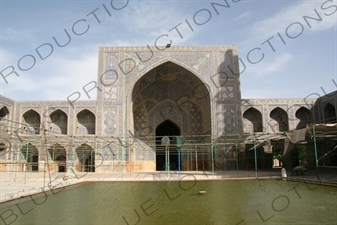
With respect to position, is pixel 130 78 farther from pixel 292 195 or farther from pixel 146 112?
pixel 292 195

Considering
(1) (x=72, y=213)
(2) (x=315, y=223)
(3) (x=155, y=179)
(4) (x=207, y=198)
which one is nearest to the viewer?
(2) (x=315, y=223)

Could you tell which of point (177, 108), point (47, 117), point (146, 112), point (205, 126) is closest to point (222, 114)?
point (205, 126)

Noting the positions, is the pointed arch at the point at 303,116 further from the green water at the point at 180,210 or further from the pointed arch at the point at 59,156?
the pointed arch at the point at 59,156

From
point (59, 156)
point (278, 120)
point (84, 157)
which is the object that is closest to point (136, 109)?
point (84, 157)

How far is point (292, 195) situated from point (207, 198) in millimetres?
2123

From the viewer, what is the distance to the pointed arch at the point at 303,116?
65.6 feet

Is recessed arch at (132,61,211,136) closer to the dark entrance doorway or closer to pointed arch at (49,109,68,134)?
the dark entrance doorway

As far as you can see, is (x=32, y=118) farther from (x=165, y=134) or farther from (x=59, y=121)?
(x=165, y=134)

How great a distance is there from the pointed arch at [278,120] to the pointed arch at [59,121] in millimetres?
13293

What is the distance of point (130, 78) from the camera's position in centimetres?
1905

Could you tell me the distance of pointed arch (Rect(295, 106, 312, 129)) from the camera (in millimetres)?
20000

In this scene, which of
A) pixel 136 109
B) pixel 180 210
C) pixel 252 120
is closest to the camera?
pixel 180 210

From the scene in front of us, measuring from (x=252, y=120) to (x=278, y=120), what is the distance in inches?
66.4

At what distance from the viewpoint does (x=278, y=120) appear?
20.3m
